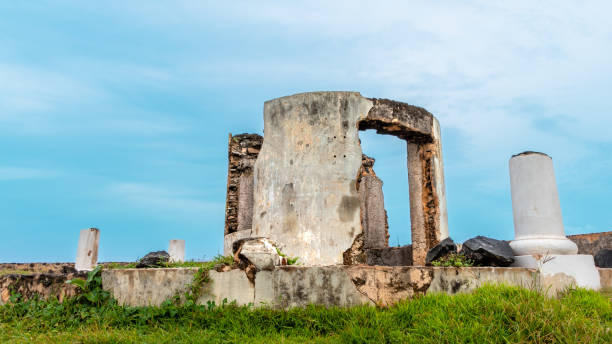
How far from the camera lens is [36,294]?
6641 mm

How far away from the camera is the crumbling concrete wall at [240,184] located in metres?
10.9

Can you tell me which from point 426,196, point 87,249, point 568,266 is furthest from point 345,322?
point 87,249

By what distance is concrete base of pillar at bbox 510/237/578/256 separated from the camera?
20.1 feet

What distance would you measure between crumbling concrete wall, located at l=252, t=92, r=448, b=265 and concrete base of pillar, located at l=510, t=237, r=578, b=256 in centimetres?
230

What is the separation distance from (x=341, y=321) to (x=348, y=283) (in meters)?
0.51

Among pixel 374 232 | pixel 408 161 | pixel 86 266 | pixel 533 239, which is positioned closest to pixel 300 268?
pixel 533 239

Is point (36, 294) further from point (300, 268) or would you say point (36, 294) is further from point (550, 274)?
point (550, 274)

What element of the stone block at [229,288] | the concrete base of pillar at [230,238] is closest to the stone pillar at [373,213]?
the concrete base of pillar at [230,238]

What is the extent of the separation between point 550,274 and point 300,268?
332 centimetres

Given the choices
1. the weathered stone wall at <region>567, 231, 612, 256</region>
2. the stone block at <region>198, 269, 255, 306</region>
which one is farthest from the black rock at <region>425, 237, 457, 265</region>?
the weathered stone wall at <region>567, 231, 612, 256</region>

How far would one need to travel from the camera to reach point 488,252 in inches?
240

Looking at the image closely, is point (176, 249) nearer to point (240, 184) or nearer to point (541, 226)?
point (240, 184)

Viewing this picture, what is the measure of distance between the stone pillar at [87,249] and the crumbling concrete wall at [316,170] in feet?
35.7

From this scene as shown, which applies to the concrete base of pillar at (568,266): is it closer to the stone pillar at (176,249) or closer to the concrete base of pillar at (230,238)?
the concrete base of pillar at (230,238)
